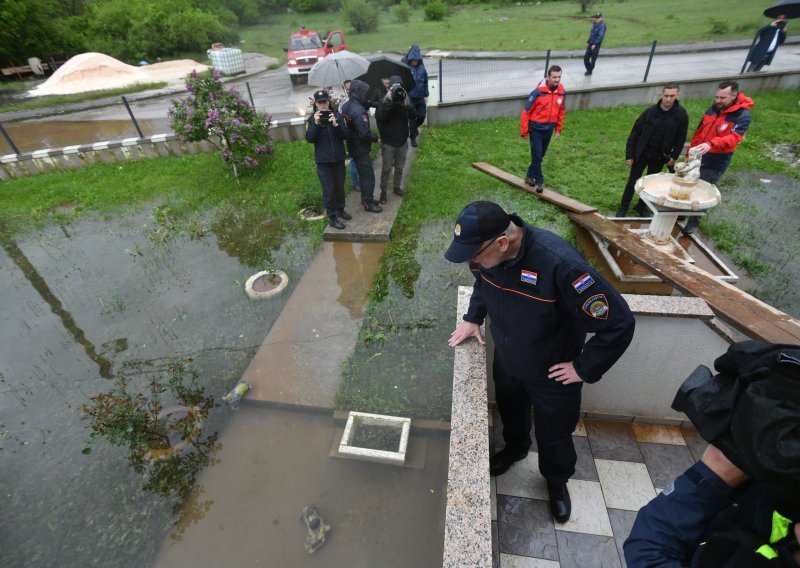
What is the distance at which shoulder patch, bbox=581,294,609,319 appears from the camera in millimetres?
1857

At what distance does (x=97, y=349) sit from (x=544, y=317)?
15.6 ft

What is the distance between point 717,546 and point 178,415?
383 centimetres

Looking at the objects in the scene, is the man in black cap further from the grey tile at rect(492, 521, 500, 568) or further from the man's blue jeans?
the man's blue jeans

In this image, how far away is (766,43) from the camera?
33.4 feet

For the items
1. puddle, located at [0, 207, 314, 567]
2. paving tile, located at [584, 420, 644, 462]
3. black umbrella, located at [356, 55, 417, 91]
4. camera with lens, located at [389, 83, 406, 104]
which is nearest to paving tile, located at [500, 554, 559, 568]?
paving tile, located at [584, 420, 644, 462]

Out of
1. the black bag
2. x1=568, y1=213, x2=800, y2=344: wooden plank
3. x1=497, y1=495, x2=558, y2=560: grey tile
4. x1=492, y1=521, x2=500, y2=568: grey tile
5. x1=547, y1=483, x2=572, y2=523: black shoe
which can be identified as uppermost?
the black bag

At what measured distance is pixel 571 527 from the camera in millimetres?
2496

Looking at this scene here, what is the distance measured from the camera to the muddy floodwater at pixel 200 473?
9.14 feet

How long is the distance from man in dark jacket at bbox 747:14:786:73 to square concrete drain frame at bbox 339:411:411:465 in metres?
13.1

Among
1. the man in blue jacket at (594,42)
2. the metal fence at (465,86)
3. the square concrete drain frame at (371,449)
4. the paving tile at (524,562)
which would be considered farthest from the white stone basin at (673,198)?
the man in blue jacket at (594,42)

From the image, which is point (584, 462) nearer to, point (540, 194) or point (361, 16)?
point (540, 194)

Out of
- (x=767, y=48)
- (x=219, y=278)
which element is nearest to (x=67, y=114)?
(x=219, y=278)

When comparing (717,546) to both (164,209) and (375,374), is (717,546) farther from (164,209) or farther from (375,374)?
(164,209)

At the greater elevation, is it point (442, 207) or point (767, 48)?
point (767, 48)
